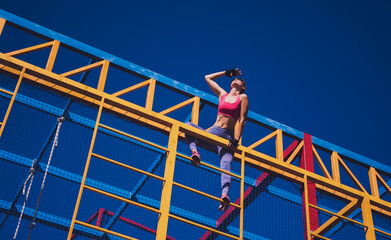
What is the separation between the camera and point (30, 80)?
877 cm

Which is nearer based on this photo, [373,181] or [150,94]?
[150,94]

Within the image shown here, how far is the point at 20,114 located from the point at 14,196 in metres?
2.10

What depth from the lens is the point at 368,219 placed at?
7566 mm

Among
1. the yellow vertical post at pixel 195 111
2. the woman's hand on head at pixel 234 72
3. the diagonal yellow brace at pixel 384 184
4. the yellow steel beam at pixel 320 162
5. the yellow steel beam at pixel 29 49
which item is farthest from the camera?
the diagonal yellow brace at pixel 384 184

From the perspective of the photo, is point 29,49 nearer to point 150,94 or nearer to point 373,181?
point 150,94

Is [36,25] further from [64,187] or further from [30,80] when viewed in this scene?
[64,187]

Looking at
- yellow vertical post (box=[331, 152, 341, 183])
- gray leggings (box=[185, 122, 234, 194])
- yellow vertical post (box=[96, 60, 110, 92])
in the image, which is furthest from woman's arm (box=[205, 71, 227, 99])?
yellow vertical post (box=[331, 152, 341, 183])

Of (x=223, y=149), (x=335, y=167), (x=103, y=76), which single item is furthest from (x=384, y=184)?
(x=103, y=76)

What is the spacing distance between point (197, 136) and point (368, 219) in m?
2.86

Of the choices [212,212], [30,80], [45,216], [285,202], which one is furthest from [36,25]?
[285,202]

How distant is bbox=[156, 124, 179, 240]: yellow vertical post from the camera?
5931 millimetres

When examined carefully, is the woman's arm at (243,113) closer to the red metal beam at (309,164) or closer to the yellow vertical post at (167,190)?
the yellow vertical post at (167,190)

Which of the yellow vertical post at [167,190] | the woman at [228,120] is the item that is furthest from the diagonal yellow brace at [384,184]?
the yellow vertical post at [167,190]

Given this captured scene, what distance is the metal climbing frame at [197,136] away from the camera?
672 centimetres
